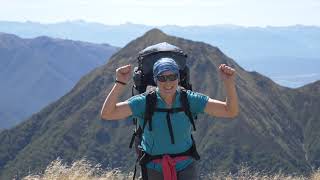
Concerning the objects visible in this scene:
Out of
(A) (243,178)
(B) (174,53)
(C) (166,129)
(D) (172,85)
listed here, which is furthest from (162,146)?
(A) (243,178)

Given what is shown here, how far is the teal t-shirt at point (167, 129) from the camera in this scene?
24.8 ft

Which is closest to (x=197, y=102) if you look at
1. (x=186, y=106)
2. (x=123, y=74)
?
(x=186, y=106)

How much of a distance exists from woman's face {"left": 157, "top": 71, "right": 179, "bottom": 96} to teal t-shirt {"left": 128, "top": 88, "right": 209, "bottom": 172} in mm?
142

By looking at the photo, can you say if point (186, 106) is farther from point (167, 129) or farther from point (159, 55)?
point (159, 55)

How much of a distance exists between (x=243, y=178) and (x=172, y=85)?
6551mm

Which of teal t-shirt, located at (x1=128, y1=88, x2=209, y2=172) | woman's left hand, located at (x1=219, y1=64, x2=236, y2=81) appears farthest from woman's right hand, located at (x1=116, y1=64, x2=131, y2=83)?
woman's left hand, located at (x1=219, y1=64, x2=236, y2=81)

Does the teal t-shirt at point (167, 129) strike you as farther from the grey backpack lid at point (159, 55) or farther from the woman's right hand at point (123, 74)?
the grey backpack lid at point (159, 55)

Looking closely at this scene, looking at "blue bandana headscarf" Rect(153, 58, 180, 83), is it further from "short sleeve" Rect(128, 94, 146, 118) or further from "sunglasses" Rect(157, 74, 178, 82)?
"short sleeve" Rect(128, 94, 146, 118)

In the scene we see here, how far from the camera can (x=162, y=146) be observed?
7551 millimetres

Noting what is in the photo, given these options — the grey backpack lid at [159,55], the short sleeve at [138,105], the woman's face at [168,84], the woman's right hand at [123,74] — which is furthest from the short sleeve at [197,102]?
the woman's right hand at [123,74]

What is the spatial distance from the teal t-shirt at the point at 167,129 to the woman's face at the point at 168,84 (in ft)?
0.47

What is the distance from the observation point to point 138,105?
7652 mm

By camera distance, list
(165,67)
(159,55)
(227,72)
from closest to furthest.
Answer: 1. (165,67)
2. (227,72)
3. (159,55)

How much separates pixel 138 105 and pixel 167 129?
545 millimetres
